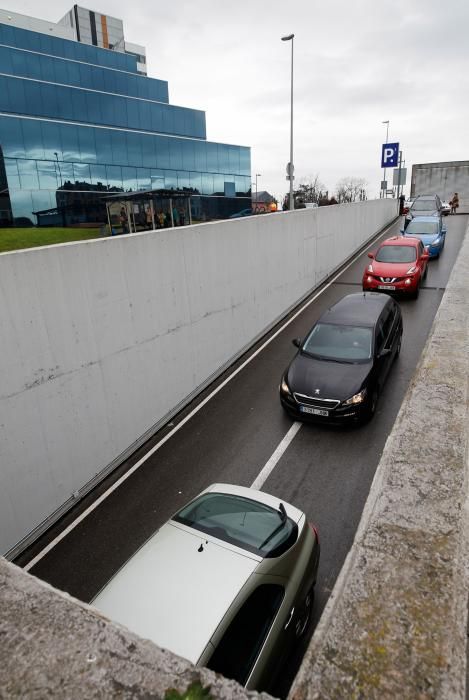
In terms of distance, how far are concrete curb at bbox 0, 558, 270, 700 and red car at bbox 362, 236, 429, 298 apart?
48.3 feet

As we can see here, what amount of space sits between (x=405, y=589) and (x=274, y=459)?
4.86 metres

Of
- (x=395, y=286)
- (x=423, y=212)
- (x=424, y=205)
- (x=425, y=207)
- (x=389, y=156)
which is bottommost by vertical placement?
(x=395, y=286)

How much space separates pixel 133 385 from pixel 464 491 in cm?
575

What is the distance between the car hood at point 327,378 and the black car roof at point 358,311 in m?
1.37

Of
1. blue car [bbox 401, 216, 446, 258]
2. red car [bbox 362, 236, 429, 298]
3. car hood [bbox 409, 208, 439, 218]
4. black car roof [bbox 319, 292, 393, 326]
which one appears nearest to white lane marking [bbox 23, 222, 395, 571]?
black car roof [bbox 319, 292, 393, 326]

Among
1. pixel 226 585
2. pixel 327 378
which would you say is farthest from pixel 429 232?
pixel 226 585

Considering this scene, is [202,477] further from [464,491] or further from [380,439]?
[464,491]

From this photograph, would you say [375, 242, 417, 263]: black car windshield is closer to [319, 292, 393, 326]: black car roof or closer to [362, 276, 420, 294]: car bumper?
[362, 276, 420, 294]: car bumper

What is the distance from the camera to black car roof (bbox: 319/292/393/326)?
375 inches

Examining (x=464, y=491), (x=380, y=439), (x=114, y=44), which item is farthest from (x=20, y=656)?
(x=114, y=44)

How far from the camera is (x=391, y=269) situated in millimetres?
15453

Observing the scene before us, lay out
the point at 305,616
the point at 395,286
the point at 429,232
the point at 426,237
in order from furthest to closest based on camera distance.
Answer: the point at 429,232
the point at 426,237
the point at 395,286
the point at 305,616

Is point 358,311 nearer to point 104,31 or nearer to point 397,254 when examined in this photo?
point 397,254

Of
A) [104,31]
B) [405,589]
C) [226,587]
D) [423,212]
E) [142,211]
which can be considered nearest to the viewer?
[405,589]
